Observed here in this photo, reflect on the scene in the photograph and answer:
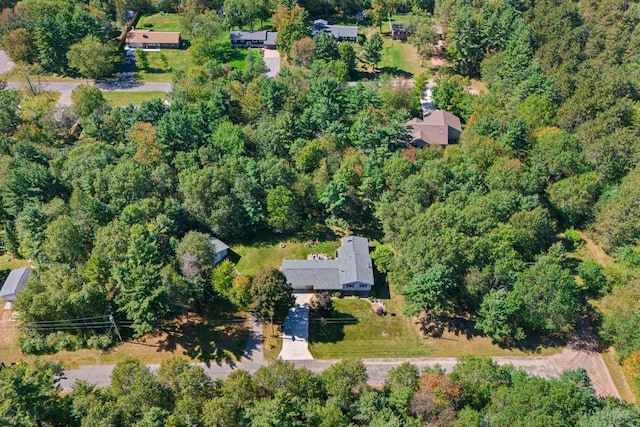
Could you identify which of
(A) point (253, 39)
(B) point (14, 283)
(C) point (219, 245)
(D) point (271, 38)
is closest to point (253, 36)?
(A) point (253, 39)

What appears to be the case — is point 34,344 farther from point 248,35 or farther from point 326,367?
point 248,35

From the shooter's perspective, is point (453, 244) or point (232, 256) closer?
point (453, 244)

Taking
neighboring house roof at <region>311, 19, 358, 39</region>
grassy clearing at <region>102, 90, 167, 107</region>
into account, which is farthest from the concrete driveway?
grassy clearing at <region>102, 90, 167, 107</region>

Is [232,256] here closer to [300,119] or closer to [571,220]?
[300,119]

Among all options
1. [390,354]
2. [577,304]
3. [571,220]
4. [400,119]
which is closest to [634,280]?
[577,304]

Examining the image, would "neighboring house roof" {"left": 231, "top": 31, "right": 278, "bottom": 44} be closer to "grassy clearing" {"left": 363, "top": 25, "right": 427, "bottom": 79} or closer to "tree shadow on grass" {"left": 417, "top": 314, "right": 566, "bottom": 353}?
"grassy clearing" {"left": 363, "top": 25, "right": 427, "bottom": 79}

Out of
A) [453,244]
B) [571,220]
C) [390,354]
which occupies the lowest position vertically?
[390,354]

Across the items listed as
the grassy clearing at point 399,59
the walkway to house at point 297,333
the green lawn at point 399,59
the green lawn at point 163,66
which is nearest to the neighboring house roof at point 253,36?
the green lawn at point 163,66
